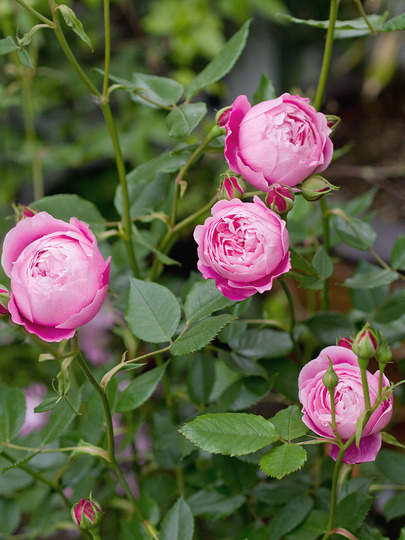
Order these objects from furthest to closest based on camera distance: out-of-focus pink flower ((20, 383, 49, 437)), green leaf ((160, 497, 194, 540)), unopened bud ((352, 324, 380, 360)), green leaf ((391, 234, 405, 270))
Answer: out-of-focus pink flower ((20, 383, 49, 437)), green leaf ((391, 234, 405, 270)), green leaf ((160, 497, 194, 540)), unopened bud ((352, 324, 380, 360))

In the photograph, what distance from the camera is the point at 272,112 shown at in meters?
0.34

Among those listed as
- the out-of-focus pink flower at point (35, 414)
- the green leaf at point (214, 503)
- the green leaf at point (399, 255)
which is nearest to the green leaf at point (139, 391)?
the green leaf at point (214, 503)

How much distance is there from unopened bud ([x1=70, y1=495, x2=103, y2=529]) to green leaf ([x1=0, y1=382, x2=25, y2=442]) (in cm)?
11

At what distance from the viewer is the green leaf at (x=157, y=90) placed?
437 mm

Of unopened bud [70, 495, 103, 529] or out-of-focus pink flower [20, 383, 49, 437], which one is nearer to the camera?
unopened bud [70, 495, 103, 529]

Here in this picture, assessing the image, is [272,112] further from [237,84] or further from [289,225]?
[237,84]

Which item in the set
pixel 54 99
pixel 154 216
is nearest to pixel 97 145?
pixel 54 99

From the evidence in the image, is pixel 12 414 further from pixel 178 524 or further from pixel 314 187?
pixel 314 187

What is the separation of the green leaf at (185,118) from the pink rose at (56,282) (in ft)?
0.32

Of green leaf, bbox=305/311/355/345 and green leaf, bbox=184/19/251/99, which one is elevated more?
green leaf, bbox=184/19/251/99

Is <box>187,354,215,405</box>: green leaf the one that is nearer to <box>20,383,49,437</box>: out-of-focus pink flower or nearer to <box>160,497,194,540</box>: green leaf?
<box>160,497,194,540</box>: green leaf

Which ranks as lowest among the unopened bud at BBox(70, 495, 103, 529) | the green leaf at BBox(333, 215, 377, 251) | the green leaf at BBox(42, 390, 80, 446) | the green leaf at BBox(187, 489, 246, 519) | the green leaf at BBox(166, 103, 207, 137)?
the green leaf at BBox(187, 489, 246, 519)

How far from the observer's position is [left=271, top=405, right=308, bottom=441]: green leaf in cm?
34

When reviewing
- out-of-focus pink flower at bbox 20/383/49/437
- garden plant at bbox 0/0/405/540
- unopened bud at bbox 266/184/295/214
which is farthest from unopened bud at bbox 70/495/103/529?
out-of-focus pink flower at bbox 20/383/49/437
